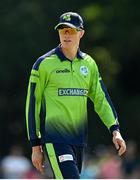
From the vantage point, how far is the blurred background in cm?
2531

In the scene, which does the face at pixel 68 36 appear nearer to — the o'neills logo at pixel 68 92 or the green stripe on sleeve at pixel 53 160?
the o'neills logo at pixel 68 92

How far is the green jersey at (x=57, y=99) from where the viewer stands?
936cm

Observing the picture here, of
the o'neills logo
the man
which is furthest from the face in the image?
the o'neills logo

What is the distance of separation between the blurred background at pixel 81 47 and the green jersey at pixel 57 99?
14.7 m

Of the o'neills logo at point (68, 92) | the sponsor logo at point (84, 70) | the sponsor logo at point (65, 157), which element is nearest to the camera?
the sponsor logo at point (65, 157)

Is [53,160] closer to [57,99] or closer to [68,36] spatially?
[57,99]

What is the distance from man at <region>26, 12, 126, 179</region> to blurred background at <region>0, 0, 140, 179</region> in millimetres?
14687

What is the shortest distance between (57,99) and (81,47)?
54.1ft

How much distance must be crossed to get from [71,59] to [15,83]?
16254mm

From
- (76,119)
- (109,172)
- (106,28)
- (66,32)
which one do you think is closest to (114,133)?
(76,119)

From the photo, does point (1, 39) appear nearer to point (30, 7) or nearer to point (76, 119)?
point (30, 7)

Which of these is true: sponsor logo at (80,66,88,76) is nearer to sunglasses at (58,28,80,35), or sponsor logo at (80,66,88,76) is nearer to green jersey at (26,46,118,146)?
green jersey at (26,46,118,146)

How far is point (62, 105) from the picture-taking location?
941 centimetres

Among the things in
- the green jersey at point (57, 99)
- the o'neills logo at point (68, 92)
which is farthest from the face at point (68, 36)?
the o'neills logo at point (68, 92)
